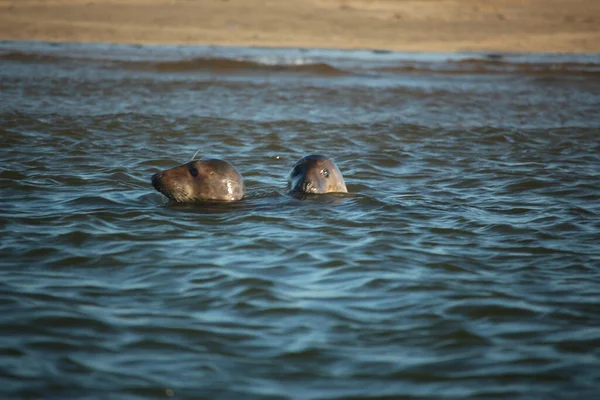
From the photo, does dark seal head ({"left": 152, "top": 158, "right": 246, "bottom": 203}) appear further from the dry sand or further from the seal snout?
the dry sand

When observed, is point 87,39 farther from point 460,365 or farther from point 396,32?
point 460,365

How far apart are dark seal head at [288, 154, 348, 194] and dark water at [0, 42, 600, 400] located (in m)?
0.17

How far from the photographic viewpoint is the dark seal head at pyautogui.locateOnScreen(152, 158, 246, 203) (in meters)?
7.52

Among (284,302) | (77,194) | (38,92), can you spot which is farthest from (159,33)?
(284,302)

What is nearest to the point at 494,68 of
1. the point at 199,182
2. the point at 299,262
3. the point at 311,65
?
the point at 311,65

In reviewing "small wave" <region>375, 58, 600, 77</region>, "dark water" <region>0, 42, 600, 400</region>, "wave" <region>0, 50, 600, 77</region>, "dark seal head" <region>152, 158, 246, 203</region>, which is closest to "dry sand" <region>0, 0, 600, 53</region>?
"small wave" <region>375, 58, 600, 77</region>

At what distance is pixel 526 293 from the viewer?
18.0 feet

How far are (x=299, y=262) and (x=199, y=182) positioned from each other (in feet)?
6.36

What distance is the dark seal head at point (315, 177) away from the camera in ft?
26.1

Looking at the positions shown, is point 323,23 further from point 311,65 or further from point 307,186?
point 307,186

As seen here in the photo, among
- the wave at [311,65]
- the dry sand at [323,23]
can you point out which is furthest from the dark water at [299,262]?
the dry sand at [323,23]

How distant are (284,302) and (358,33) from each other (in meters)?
25.2

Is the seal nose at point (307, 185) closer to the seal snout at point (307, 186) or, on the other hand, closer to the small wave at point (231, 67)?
the seal snout at point (307, 186)

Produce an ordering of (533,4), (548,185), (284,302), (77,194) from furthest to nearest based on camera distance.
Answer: (533,4)
(548,185)
(77,194)
(284,302)
